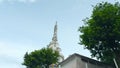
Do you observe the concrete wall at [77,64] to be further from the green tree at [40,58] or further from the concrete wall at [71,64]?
the green tree at [40,58]

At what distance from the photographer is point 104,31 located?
26.1 metres

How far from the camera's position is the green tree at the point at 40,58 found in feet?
145

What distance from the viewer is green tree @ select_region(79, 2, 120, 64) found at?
2598 cm

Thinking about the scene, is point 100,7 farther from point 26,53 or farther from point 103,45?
point 26,53

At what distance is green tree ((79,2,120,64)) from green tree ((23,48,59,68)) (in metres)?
17.3

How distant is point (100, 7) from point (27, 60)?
23.0 m

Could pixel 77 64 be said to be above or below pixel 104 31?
below

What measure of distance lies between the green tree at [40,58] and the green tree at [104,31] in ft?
56.9

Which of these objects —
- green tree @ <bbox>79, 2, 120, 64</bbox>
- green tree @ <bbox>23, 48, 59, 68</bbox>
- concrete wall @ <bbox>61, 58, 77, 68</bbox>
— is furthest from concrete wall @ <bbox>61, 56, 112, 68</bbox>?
green tree @ <bbox>23, 48, 59, 68</bbox>

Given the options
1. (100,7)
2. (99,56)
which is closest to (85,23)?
(100,7)

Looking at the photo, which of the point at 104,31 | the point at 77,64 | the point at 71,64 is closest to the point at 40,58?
the point at 71,64

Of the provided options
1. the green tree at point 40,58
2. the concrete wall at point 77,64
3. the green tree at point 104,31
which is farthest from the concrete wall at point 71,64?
the green tree at point 40,58

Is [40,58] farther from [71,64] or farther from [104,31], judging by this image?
[104,31]

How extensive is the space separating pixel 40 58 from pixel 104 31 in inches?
849
